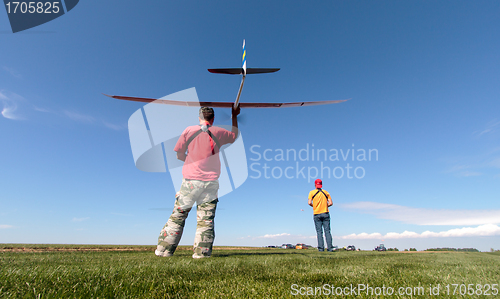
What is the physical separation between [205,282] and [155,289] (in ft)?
1.58

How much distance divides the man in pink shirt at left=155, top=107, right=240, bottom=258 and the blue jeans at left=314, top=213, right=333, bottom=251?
5991 mm

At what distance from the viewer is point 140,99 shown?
12828 millimetres

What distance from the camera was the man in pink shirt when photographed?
478cm

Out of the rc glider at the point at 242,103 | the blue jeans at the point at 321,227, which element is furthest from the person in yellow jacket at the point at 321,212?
the rc glider at the point at 242,103

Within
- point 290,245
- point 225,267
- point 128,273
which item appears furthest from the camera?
point 290,245

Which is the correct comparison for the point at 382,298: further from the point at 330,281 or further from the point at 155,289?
the point at 155,289

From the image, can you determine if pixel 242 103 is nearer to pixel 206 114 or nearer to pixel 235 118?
pixel 235 118

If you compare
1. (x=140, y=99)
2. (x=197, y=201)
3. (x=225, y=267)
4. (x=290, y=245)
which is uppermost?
(x=140, y=99)

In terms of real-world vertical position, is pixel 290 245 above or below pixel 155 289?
below

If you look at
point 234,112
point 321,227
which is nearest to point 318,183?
point 321,227

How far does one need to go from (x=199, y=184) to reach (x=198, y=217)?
0.67 m

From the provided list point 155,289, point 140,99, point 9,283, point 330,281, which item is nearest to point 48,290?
point 9,283

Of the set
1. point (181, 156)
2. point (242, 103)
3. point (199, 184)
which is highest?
point (242, 103)

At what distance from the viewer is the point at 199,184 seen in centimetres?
500
